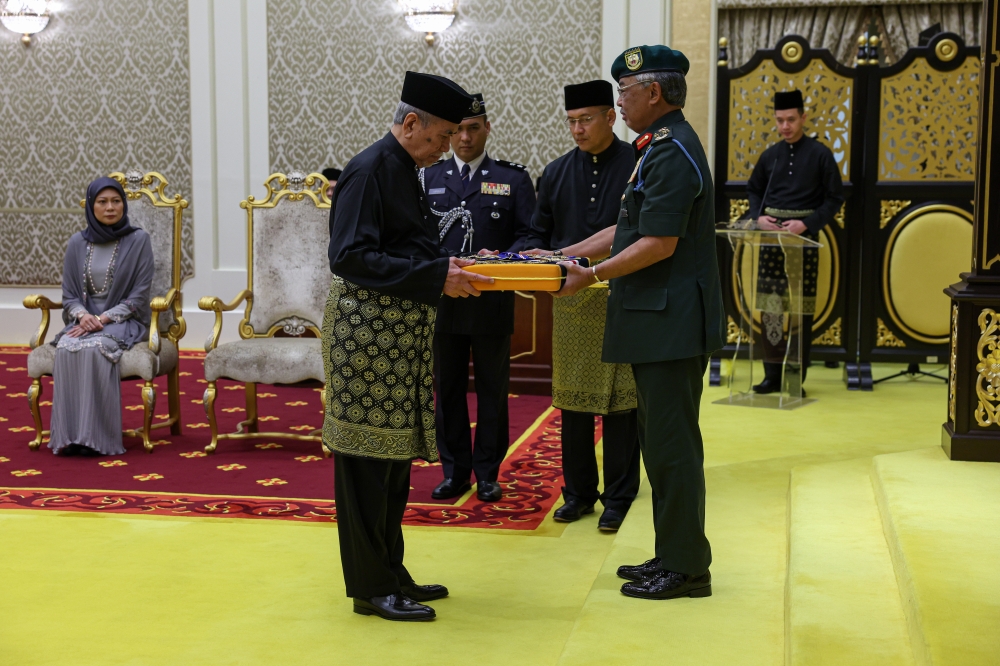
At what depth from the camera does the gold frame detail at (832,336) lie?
6797mm

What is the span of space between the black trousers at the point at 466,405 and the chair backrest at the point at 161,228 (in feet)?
5.81

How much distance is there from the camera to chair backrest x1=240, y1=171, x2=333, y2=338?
5.34 metres

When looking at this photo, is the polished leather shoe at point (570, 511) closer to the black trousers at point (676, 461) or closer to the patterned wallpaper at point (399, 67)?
the black trousers at point (676, 461)

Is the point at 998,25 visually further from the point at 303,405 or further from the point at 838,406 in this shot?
the point at 303,405

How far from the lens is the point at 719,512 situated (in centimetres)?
369

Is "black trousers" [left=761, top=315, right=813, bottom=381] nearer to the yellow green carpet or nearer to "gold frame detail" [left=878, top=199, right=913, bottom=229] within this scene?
"gold frame detail" [left=878, top=199, right=913, bottom=229]

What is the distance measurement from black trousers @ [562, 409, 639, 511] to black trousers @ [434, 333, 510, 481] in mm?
389

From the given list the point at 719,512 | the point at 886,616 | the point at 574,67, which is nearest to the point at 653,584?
the point at 886,616

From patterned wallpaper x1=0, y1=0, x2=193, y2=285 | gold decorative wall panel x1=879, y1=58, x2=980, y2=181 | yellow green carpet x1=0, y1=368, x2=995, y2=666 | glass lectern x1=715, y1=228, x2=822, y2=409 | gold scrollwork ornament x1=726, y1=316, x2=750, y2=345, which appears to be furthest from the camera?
patterned wallpaper x1=0, y1=0, x2=193, y2=285

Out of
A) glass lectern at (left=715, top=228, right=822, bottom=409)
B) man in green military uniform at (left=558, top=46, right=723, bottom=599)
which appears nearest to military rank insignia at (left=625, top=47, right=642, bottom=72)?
man in green military uniform at (left=558, top=46, right=723, bottom=599)

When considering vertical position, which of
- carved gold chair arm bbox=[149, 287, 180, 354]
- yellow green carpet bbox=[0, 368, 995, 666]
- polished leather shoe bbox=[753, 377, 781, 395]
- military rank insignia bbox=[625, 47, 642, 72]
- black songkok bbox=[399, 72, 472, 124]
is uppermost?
military rank insignia bbox=[625, 47, 642, 72]

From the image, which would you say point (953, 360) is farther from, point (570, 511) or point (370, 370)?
point (370, 370)

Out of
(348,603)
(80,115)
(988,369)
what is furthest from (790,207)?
(80,115)

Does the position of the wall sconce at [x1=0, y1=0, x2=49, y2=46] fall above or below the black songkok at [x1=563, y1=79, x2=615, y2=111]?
above
